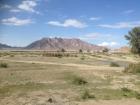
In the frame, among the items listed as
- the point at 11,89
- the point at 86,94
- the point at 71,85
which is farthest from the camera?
the point at 71,85

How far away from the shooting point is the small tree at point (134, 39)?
80438mm

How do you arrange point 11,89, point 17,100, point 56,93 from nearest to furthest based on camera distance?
1. point 17,100
2. point 56,93
3. point 11,89

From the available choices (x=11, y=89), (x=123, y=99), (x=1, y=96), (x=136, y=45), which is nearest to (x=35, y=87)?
(x=11, y=89)

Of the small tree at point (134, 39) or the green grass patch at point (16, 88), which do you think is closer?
the green grass patch at point (16, 88)

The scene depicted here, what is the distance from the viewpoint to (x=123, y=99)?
17.5 metres

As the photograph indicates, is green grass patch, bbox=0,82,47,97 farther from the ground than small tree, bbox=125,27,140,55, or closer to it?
closer to it

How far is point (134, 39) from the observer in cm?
8075

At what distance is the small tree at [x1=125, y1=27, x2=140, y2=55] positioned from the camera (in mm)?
80438

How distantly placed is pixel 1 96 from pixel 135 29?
67260 millimetres

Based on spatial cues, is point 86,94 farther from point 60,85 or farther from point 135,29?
point 135,29

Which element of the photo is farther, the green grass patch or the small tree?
the small tree

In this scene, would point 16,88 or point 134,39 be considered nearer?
point 16,88

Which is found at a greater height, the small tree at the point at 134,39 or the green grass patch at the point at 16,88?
the small tree at the point at 134,39

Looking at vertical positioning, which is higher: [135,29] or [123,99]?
[135,29]
